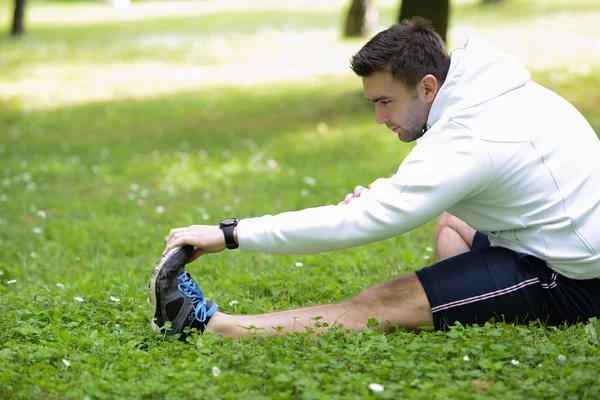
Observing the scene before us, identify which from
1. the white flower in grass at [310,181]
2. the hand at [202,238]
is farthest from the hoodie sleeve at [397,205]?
the white flower in grass at [310,181]

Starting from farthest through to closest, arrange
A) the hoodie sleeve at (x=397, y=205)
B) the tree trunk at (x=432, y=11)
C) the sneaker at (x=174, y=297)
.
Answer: the tree trunk at (x=432, y=11)
the sneaker at (x=174, y=297)
the hoodie sleeve at (x=397, y=205)

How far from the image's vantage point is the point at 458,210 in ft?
12.5

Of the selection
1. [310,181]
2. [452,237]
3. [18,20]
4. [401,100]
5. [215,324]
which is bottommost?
[18,20]

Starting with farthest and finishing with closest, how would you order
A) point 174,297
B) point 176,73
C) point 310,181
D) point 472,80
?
point 176,73 → point 310,181 → point 174,297 → point 472,80

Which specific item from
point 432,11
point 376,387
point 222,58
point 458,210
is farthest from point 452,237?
point 222,58

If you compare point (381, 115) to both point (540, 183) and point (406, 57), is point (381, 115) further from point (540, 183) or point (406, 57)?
point (540, 183)

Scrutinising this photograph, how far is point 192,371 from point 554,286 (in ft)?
5.87

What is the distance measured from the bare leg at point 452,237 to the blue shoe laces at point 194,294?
1.59 m

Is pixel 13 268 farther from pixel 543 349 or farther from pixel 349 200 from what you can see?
pixel 543 349

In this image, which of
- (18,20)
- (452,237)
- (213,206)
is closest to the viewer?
(452,237)

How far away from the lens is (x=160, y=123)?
1379 centimetres

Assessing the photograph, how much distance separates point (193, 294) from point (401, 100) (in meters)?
1.45

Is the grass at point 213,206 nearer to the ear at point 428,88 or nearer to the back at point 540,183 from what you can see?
the back at point 540,183

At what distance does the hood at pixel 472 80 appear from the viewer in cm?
364
